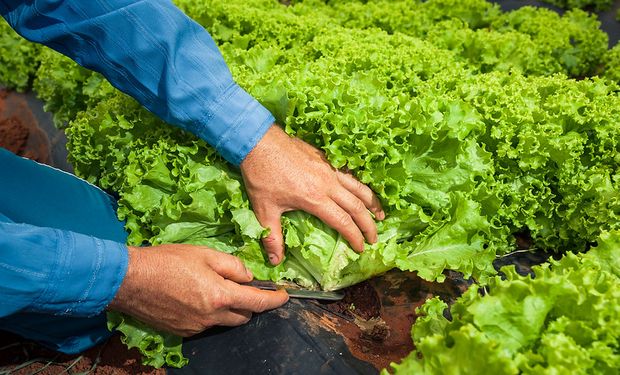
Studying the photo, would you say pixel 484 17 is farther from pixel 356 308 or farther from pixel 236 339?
pixel 236 339

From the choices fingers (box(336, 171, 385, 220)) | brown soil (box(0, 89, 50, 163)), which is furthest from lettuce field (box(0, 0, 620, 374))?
brown soil (box(0, 89, 50, 163))

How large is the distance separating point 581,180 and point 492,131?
66 centimetres

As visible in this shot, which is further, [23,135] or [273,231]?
[23,135]

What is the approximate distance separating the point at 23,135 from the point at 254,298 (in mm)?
5511

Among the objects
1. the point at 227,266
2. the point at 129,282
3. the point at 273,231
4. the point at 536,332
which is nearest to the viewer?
the point at 536,332

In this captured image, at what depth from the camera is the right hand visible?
2512mm

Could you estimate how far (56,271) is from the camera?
2.28m

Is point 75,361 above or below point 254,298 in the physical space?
below

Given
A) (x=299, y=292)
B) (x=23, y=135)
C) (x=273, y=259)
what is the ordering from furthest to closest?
(x=23, y=135), (x=299, y=292), (x=273, y=259)

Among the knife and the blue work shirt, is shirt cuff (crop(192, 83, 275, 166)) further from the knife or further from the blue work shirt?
the knife

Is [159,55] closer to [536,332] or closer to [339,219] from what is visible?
[339,219]

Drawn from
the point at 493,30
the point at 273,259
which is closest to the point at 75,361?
the point at 273,259

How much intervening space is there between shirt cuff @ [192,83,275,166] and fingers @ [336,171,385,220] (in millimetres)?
514

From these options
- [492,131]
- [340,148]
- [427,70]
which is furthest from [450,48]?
[340,148]
